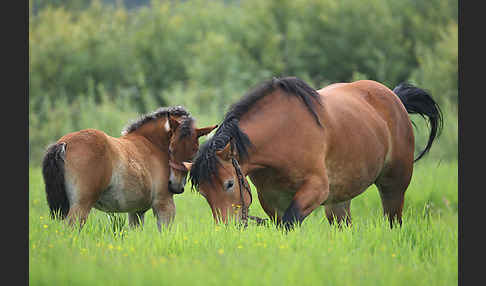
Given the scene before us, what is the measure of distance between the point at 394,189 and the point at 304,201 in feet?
7.14

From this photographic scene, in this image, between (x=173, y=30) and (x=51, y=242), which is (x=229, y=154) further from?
(x=173, y=30)

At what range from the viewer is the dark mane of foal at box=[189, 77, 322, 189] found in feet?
18.0

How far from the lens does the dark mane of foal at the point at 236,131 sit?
5.49m

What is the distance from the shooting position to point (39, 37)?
27078 mm

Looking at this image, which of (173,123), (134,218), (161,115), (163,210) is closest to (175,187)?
(163,210)

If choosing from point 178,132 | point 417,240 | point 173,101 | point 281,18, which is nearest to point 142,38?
point 281,18

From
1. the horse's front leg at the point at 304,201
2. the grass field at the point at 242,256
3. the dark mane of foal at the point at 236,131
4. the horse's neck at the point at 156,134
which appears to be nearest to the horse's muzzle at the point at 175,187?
the horse's neck at the point at 156,134

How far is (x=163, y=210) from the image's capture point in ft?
23.1

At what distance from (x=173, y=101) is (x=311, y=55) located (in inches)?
427

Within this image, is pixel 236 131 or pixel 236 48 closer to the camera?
pixel 236 131

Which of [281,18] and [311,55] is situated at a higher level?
[281,18]

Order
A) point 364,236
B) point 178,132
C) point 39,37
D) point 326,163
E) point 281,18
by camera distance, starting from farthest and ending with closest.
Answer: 1. point 281,18
2. point 39,37
3. point 178,132
4. point 326,163
5. point 364,236

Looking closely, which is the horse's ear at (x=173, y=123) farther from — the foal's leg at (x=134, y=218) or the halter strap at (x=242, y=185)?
the halter strap at (x=242, y=185)

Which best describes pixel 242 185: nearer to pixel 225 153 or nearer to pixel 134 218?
pixel 225 153
